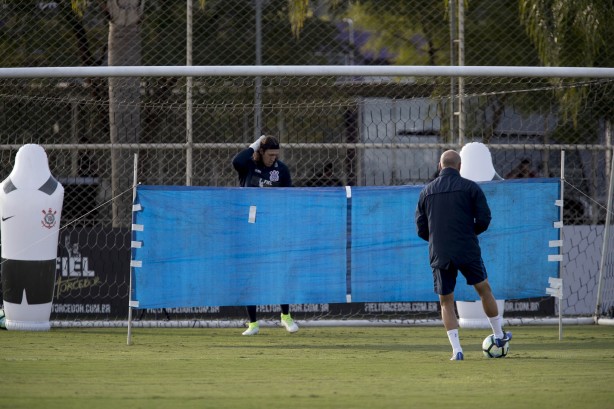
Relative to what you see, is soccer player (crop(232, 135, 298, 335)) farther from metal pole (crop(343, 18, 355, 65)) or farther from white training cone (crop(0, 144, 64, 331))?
metal pole (crop(343, 18, 355, 65))

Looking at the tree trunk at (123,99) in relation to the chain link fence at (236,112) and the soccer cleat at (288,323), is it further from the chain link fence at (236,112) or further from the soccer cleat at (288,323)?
the soccer cleat at (288,323)

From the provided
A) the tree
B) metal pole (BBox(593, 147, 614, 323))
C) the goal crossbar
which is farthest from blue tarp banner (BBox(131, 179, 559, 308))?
the tree

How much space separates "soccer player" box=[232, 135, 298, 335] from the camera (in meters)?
10.8

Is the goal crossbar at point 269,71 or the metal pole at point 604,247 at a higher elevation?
the goal crossbar at point 269,71

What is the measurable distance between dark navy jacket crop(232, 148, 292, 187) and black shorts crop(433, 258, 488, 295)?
9.45ft

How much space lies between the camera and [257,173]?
36.4 ft

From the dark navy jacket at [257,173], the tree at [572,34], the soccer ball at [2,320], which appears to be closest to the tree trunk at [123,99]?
the dark navy jacket at [257,173]

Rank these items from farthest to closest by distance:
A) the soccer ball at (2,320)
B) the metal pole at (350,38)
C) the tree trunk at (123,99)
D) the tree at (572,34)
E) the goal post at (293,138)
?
the metal pole at (350,38) < the tree at (572,34) < the tree trunk at (123,99) < the goal post at (293,138) < the soccer ball at (2,320)

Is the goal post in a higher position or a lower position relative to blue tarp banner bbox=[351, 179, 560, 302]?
higher

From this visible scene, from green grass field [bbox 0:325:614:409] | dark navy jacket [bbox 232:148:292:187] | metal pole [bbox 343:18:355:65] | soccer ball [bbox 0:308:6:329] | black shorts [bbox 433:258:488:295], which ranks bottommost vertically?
green grass field [bbox 0:325:614:409]

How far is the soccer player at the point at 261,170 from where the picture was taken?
10.8 metres

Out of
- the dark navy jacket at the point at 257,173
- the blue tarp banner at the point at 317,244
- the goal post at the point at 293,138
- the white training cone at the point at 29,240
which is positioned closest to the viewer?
the blue tarp banner at the point at 317,244

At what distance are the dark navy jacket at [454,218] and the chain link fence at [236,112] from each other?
3.50 metres

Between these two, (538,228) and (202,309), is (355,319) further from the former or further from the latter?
(538,228)
